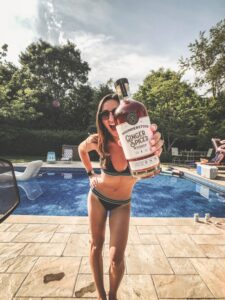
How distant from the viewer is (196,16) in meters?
7.12

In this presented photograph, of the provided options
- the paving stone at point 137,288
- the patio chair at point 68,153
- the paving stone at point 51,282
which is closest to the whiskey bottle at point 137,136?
the paving stone at point 137,288

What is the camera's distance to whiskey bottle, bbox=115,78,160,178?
4.53 ft

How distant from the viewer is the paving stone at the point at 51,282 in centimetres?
237

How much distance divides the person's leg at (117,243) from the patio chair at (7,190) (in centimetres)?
94

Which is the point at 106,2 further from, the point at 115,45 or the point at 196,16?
the point at 115,45

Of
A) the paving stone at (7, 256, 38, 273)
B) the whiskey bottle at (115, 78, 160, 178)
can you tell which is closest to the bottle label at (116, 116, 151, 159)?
the whiskey bottle at (115, 78, 160, 178)

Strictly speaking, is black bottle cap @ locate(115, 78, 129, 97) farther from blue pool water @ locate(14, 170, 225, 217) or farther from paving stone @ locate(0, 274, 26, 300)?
blue pool water @ locate(14, 170, 225, 217)

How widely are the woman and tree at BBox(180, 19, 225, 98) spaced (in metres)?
18.2

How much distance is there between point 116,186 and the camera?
199 cm

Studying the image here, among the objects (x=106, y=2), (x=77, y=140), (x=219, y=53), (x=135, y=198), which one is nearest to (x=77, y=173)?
(x=135, y=198)

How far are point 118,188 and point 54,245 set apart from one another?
2101mm

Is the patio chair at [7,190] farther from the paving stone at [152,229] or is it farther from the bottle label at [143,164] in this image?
the paving stone at [152,229]

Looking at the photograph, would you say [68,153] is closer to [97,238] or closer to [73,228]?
[73,228]

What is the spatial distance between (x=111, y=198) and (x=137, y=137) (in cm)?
81
